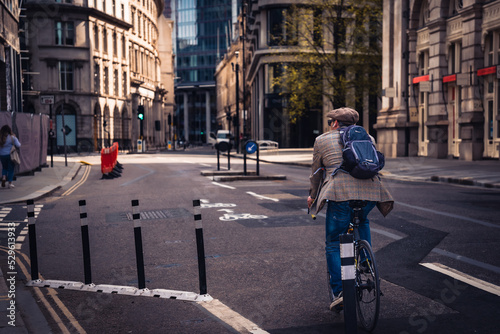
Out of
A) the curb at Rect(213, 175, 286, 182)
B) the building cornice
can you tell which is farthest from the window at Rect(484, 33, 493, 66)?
the building cornice

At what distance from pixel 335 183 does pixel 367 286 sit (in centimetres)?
85

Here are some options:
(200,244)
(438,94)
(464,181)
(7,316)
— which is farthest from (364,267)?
(438,94)

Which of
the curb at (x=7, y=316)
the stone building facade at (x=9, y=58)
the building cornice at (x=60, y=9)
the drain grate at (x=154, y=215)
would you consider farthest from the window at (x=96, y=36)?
the curb at (x=7, y=316)

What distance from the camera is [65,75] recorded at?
58.0 m

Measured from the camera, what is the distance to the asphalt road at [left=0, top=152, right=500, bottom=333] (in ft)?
16.2

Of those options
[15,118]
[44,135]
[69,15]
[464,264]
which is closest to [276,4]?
[69,15]

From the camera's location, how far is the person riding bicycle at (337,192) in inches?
187

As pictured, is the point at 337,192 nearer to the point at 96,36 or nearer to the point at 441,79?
the point at 441,79

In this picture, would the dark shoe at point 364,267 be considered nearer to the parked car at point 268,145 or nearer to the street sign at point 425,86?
the street sign at point 425,86

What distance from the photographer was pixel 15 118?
2016 cm

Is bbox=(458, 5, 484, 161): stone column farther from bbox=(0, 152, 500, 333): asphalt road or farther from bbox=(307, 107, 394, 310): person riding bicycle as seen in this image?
bbox=(307, 107, 394, 310): person riding bicycle

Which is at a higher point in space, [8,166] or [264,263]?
[8,166]

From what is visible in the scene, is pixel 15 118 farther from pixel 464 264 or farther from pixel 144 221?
pixel 464 264

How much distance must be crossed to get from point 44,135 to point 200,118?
12526 cm
